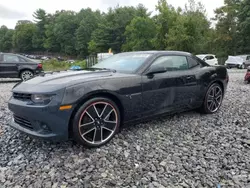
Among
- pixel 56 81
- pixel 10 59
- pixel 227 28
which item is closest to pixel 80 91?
pixel 56 81

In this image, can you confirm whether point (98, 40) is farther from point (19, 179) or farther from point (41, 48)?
point (19, 179)

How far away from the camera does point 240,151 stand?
3.31m

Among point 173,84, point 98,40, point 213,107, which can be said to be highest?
point 98,40

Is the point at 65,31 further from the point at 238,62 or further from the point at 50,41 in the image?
the point at 238,62

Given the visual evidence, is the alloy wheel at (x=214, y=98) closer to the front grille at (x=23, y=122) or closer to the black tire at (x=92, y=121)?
the black tire at (x=92, y=121)

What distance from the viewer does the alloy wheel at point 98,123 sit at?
10.3ft

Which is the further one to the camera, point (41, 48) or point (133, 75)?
point (41, 48)

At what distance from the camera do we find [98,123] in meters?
3.24

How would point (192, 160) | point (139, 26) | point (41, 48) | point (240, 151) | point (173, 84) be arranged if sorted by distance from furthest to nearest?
1. point (41, 48)
2. point (139, 26)
3. point (173, 84)
4. point (240, 151)
5. point (192, 160)

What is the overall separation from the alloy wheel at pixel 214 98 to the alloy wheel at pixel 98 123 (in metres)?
2.28

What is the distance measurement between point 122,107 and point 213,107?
2312 millimetres

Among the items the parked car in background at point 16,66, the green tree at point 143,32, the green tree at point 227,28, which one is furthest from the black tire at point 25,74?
the green tree at point 143,32

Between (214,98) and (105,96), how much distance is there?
2603mm

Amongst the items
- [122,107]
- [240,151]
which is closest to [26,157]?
Result: [122,107]
